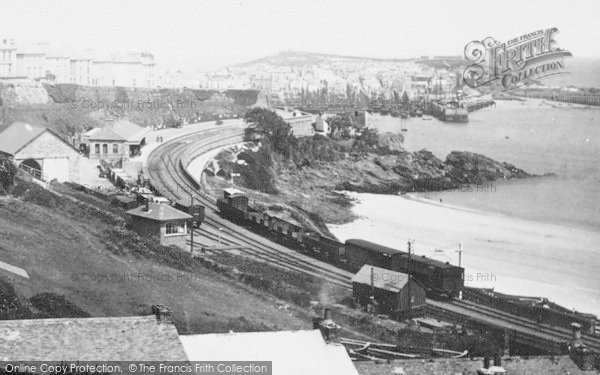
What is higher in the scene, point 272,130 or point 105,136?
point 105,136

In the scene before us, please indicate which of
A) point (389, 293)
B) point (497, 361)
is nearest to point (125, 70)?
point (389, 293)

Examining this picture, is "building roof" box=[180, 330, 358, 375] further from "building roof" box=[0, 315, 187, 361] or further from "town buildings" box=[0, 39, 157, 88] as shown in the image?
"town buildings" box=[0, 39, 157, 88]


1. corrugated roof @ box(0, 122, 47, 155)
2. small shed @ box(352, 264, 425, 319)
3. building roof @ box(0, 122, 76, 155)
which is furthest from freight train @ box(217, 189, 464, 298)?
corrugated roof @ box(0, 122, 47, 155)

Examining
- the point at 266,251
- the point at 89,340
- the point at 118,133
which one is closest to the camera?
the point at 89,340

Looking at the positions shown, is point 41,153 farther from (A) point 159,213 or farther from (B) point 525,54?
(B) point 525,54

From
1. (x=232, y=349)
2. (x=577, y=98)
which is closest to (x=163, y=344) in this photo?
(x=232, y=349)

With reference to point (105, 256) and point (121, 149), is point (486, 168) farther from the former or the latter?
point (105, 256)

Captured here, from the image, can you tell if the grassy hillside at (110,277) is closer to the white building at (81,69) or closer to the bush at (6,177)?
the bush at (6,177)
